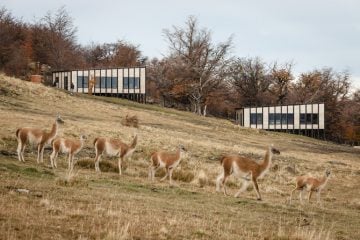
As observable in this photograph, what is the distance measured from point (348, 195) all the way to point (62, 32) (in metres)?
97.9

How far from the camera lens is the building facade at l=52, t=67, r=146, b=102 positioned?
79312 mm

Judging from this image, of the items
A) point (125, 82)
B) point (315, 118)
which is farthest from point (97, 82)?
point (315, 118)

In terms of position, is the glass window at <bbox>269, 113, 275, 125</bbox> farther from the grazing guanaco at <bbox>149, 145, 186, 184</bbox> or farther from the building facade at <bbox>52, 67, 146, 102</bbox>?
the grazing guanaco at <bbox>149, 145, 186, 184</bbox>

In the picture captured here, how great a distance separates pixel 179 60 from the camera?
97750mm

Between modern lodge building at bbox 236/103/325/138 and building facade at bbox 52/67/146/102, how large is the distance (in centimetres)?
1904

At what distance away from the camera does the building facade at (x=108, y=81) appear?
3123 inches

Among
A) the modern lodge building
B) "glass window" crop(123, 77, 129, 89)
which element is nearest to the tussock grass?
"glass window" crop(123, 77, 129, 89)

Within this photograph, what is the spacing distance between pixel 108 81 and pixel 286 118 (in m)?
31.2

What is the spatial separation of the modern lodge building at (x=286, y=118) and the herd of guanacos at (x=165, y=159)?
221ft

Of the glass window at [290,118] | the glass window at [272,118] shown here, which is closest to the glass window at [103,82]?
the glass window at [272,118]

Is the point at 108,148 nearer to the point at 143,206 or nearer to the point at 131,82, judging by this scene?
the point at 143,206

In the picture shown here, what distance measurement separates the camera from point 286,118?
88625 millimetres

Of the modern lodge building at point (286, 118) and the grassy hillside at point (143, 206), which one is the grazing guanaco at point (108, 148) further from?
the modern lodge building at point (286, 118)

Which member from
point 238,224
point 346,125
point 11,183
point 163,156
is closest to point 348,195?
point 163,156
